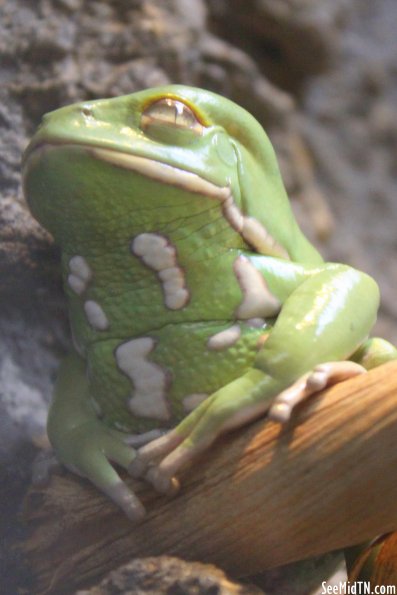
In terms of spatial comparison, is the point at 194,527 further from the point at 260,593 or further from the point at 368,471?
the point at 368,471

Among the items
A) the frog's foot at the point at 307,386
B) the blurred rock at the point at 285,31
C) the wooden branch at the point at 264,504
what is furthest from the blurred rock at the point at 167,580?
the blurred rock at the point at 285,31

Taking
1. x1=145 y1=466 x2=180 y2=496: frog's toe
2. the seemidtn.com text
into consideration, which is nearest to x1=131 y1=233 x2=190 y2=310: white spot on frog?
x1=145 y1=466 x2=180 y2=496: frog's toe

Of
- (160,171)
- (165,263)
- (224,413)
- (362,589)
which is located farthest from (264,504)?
(160,171)

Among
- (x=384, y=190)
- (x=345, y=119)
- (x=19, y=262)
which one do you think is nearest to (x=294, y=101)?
(x=345, y=119)

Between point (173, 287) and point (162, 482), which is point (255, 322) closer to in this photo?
point (173, 287)

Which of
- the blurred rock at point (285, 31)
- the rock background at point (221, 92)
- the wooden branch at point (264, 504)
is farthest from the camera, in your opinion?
the blurred rock at point (285, 31)

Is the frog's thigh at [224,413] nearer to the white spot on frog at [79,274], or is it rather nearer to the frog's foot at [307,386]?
the frog's foot at [307,386]

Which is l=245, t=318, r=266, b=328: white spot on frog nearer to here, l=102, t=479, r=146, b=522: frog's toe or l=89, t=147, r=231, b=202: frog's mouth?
l=89, t=147, r=231, b=202: frog's mouth
